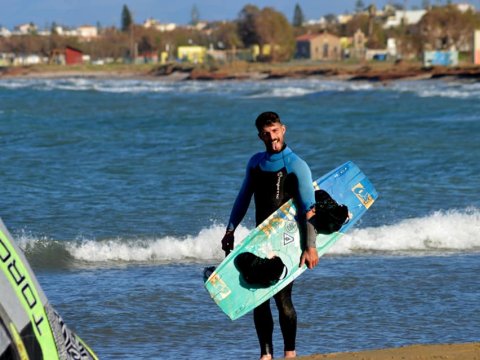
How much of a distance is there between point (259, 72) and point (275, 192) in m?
80.1

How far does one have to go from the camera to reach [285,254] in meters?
5.72

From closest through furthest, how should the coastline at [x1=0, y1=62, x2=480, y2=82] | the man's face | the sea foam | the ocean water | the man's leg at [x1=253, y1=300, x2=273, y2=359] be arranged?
1. the man's face
2. the man's leg at [x1=253, y1=300, x2=273, y2=359]
3. the ocean water
4. the sea foam
5. the coastline at [x1=0, y1=62, x2=480, y2=82]

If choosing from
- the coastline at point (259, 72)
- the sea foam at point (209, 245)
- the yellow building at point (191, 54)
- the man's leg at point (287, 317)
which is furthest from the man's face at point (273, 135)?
the yellow building at point (191, 54)

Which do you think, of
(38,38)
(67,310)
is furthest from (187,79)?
(67,310)

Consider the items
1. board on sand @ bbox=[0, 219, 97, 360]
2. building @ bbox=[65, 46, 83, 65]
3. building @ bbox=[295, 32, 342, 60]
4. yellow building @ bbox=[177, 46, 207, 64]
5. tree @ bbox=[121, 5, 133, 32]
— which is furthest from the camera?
tree @ bbox=[121, 5, 133, 32]

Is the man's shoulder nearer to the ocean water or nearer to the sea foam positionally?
the ocean water

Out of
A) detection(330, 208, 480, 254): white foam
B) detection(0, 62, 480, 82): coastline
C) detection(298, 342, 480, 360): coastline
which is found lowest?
detection(0, 62, 480, 82): coastline

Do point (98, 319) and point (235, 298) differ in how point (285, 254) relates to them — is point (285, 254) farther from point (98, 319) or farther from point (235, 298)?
point (98, 319)

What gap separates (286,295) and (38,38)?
139 m


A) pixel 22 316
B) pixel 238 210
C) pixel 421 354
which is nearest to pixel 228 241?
pixel 238 210

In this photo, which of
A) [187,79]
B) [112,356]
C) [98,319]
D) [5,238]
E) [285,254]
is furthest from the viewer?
[187,79]

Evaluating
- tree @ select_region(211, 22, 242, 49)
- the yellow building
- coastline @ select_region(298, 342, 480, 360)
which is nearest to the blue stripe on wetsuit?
coastline @ select_region(298, 342, 480, 360)

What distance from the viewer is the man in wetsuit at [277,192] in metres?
5.44

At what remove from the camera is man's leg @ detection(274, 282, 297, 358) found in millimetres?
5668
